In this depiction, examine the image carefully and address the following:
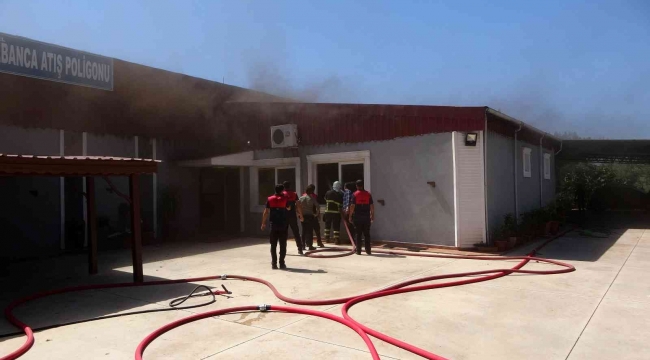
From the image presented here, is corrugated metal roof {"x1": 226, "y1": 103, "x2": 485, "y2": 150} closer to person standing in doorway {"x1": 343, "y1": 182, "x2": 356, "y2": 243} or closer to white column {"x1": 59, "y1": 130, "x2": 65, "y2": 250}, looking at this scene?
person standing in doorway {"x1": 343, "y1": 182, "x2": 356, "y2": 243}

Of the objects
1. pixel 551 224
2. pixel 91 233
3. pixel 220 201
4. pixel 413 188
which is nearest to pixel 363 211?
pixel 413 188

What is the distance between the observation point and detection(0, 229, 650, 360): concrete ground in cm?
416

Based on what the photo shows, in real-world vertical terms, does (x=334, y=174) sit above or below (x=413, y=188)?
above

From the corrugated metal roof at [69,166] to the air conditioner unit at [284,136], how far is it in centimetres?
518

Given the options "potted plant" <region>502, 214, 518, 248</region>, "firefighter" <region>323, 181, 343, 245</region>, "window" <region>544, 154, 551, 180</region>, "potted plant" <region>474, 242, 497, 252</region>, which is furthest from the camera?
"window" <region>544, 154, 551, 180</region>

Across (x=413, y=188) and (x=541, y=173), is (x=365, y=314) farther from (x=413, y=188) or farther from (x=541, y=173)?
(x=541, y=173)

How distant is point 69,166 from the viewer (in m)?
6.19

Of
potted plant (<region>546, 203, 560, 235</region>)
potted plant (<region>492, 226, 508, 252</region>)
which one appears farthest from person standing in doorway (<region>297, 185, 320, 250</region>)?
potted plant (<region>546, 203, 560, 235</region>)

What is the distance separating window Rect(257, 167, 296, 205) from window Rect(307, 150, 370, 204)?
81cm

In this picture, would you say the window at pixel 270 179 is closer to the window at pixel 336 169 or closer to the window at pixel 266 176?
the window at pixel 266 176

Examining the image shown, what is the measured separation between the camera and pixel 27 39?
9.59 m

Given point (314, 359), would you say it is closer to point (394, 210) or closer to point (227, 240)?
point (394, 210)

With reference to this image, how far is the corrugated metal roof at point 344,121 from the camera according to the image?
9.84 metres

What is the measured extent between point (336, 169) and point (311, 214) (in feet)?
6.44
